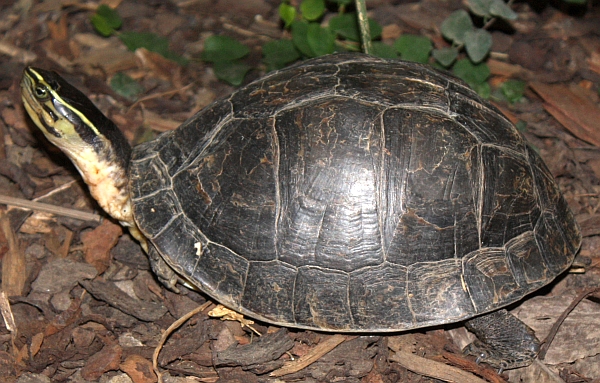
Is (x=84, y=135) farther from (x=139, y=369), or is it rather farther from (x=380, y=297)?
(x=380, y=297)

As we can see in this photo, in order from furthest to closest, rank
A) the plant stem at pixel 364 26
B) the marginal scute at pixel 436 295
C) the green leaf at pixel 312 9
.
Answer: the green leaf at pixel 312 9
the plant stem at pixel 364 26
the marginal scute at pixel 436 295

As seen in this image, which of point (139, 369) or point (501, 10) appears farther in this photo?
point (501, 10)

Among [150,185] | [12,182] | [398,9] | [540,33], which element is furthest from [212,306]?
[540,33]

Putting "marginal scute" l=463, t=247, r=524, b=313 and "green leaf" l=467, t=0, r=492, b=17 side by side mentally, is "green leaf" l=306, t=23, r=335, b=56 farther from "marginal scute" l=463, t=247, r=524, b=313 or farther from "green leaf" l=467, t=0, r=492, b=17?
"marginal scute" l=463, t=247, r=524, b=313

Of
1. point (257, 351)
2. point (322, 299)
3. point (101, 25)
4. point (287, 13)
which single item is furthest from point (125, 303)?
point (101, 25)

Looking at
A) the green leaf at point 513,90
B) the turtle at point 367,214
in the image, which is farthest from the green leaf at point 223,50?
the green leaf at point 513,90

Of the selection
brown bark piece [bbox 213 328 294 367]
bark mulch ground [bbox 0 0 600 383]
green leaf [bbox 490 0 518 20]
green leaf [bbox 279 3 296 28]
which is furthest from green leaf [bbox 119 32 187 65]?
brown bark piece [bbox 213 328 294 367]

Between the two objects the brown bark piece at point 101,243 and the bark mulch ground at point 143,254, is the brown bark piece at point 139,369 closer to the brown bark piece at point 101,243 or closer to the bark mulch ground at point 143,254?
the bark mulch ground at point 143,254
